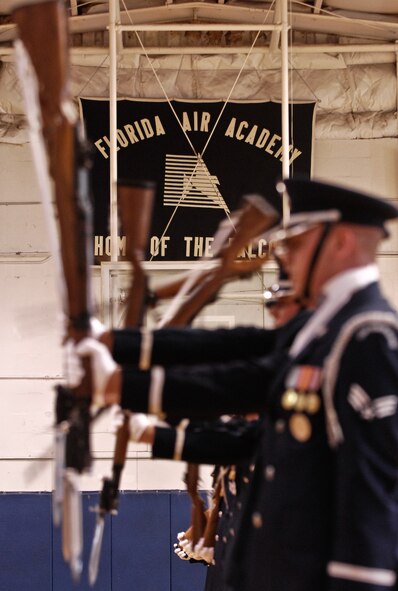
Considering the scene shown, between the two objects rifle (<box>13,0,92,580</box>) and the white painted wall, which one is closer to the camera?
rifle (<box>13,0,92,580</box>)

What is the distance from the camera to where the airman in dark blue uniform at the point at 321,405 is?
1617 mm

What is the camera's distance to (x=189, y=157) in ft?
19.6

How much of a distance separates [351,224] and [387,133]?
4548 mm

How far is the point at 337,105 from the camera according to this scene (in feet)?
20.1

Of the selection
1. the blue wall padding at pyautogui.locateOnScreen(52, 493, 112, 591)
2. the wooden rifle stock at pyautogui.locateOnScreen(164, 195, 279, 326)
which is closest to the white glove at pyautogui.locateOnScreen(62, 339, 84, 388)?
the wooden rifle stock at pyautogui.locateOnScreen(164, 195, 279, 326)

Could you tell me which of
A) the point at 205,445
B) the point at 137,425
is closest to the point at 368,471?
the point at 205,445

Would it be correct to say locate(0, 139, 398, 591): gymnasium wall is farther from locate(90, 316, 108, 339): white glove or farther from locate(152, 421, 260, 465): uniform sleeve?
locate(90, 316, 108, 339): white glove

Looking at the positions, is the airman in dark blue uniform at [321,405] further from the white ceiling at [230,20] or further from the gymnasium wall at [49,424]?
the white ceiling at [230,20]

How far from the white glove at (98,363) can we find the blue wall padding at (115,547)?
4100 millimetres

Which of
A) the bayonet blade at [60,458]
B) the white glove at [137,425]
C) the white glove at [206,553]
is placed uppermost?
the bayonet blade at [60,458]

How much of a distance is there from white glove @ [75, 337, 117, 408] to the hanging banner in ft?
13.7

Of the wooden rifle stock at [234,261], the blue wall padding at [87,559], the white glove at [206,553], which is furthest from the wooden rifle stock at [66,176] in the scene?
the blue wall padding at [87,559]

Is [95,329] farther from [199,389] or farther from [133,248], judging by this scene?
[133,248]

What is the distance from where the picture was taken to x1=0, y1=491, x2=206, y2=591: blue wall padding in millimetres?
5703
